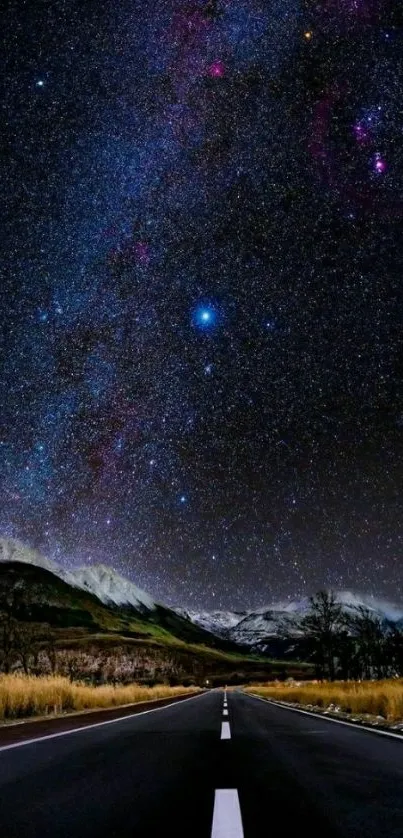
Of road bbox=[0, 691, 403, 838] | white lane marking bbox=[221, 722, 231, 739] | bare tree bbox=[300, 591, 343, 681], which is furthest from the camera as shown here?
bare tree bbox=[300, 591, 343, 681]

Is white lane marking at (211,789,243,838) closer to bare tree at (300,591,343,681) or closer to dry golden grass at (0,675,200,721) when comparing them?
dry golden grass at (0,675,200,721)

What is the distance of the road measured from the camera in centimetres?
443

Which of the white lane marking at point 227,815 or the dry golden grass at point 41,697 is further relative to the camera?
the dry golden grass at point 41,697

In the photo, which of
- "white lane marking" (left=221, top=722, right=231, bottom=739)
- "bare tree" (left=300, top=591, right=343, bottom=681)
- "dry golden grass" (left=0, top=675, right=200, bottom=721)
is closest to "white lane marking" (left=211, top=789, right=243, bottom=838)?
"white lane marking" (left=221, top=722, right=231, bottom=739)

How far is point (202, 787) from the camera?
6.24m

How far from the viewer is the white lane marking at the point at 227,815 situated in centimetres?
417

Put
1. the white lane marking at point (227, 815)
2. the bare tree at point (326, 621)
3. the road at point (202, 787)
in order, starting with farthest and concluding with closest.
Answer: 1. the bare tree at point (326, 621)
2. the road at point (202, 787)
3. the white lane marking at point (227, 815)

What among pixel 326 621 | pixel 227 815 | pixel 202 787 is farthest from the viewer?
pixel 326 621

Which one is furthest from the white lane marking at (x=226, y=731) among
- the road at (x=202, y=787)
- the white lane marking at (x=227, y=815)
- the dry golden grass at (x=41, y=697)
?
the white lane marking at (x=227, y=815)

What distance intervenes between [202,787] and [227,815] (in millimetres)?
1597

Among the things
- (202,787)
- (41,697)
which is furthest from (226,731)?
(41,697)

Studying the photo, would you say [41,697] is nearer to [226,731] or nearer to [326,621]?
[226,731]

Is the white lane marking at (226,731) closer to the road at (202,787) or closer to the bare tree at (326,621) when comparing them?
the road at (202,787)

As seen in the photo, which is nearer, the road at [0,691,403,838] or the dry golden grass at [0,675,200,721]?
the road at [0,691,403,838]
